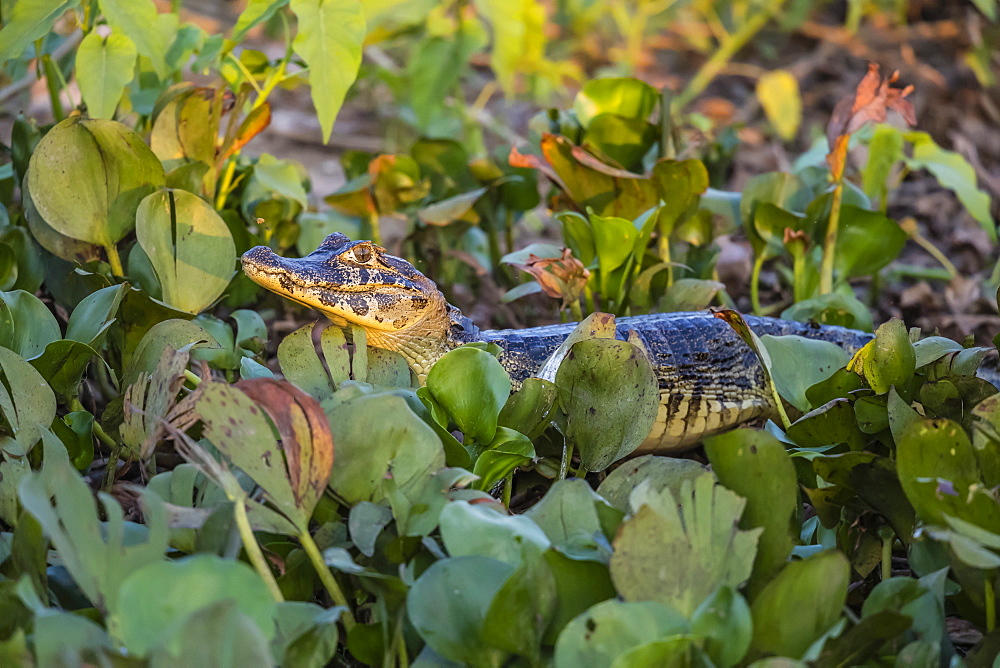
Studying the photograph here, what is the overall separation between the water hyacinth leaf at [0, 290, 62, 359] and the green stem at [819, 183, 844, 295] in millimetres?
2019

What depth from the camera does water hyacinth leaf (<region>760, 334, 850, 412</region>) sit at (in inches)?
67.7

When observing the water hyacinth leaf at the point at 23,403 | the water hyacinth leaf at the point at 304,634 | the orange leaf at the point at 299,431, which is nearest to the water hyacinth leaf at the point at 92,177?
the water hyacinth leaf at the point at 23,403

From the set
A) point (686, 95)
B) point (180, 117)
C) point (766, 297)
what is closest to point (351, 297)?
point (180, 117)

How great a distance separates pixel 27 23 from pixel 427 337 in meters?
1.21

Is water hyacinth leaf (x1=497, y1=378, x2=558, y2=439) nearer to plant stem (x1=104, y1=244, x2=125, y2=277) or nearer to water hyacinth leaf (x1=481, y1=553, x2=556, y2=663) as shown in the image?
water hyacinth leaf (x1=481, y1=553, x2=556, y2=663)

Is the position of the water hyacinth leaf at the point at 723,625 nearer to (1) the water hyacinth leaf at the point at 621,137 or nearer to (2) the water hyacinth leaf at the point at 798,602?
(2) the water hyacinth leaf at the point at 798,602

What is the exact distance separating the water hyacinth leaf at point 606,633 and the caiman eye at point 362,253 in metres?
1.39

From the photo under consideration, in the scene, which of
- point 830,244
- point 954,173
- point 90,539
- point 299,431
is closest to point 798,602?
point 299,431

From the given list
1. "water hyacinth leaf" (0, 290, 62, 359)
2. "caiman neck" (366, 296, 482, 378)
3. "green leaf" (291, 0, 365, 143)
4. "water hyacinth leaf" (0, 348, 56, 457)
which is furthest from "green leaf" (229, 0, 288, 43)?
"water hyacinth leaf" (0, 348, 56, 457)

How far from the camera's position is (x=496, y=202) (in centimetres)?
298

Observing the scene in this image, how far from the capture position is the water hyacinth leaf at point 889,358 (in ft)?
5.14

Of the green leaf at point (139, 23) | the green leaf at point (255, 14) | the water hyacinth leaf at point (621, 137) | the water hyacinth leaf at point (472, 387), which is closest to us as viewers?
the water hyacinth leaf at point (472, 387)

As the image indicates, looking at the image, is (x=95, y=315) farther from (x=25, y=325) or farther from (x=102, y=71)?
(x=102, y=71)

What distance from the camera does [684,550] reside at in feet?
3.67
